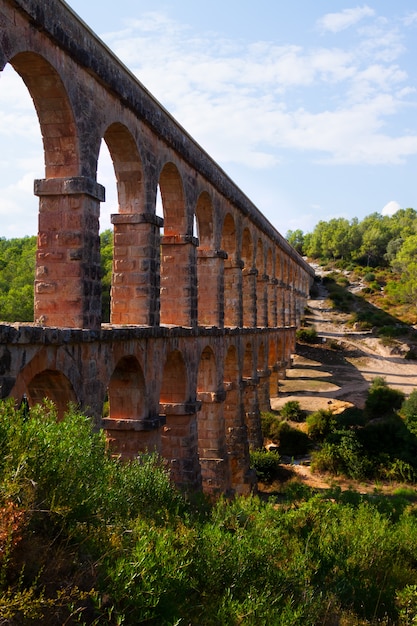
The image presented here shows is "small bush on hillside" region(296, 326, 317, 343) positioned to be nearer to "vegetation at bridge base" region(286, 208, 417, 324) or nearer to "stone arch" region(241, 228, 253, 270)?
"vegetation at bridge base" region(286, 208, 417, 324)

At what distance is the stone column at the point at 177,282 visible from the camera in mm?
13430

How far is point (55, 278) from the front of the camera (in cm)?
864

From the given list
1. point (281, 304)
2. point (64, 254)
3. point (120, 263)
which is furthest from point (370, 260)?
point (64, 254)

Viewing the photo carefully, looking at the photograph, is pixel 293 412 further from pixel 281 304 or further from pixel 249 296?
pixel 281 304

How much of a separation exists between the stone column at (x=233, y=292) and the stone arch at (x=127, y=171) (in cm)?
892

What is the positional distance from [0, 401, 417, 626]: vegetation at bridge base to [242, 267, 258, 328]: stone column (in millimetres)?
14788

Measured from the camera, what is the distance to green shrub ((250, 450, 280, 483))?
19.8m

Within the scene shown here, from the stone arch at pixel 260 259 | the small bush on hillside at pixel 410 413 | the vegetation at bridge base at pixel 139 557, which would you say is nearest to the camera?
the vegetation at bridge base at pixel 139 557

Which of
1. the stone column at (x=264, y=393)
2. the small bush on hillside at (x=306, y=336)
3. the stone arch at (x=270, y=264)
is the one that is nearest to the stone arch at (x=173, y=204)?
the stone column at (x=264, y=393)

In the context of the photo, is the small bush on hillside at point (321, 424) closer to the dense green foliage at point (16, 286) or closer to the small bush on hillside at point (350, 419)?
the small bush on hillside at point (350, 419)

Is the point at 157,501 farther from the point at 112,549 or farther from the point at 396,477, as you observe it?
the point at 396,477

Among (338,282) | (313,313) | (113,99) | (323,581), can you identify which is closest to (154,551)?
(323,581)

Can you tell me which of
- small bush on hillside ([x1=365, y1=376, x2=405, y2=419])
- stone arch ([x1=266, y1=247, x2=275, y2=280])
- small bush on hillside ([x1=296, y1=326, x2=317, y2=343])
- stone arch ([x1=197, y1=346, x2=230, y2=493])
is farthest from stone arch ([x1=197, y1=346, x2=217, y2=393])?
small bush on hillside ([x1=296, y1=326, x2=317, y2=343])

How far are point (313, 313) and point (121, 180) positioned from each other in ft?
148
